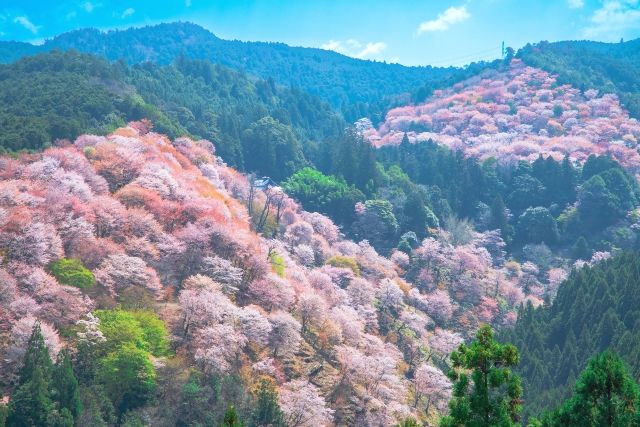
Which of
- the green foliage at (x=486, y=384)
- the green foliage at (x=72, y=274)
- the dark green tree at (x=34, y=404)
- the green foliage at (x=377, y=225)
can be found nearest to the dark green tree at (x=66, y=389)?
the dark green tree at (x=34, y=404)

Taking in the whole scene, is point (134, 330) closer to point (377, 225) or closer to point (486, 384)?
point (486, 384)

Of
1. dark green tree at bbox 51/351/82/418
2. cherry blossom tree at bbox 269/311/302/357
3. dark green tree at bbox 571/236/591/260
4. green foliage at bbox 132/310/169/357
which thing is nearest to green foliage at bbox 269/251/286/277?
cherry blossom tree at bbox 269/311/302/357

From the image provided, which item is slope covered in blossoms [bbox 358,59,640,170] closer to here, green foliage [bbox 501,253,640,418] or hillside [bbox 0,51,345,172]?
hillside [bbox 0,51,345,172]

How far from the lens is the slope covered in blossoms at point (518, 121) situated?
12156 centimetres

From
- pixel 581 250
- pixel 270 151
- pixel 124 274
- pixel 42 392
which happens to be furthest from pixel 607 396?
pixel 270 151

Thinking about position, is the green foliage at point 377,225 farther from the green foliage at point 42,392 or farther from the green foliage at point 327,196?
the green foliage at point 42,392

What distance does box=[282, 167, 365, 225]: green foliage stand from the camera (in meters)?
90.0

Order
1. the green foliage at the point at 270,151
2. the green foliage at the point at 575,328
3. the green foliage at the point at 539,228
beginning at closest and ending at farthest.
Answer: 1. the green foliage at the point at 575,328
2. the green foliage at the point at 539,228
3. the green foliage at the point at 270,151

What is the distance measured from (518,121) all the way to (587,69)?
40231 mm

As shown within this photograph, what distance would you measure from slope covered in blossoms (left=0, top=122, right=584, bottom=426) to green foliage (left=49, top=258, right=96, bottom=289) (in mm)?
423

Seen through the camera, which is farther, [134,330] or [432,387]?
[432,387]

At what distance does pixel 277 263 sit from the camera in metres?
59.2

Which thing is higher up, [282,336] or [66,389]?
[282,336]

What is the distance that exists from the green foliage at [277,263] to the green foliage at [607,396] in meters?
42.5
